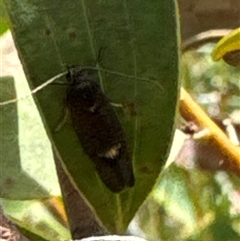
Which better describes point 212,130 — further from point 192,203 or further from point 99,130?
point 99,130

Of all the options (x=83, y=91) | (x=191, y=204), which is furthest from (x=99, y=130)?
(x=191, y=204)

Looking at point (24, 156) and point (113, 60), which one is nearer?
point (113, 60)

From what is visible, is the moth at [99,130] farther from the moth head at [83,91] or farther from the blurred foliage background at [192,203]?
the blurred foliage background at [192,203]

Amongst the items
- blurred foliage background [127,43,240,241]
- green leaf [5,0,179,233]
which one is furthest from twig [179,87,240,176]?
green leaf [5,0,179,233]

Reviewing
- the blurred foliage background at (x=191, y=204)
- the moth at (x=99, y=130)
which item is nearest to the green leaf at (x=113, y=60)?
the moth at (x=99, y=130)

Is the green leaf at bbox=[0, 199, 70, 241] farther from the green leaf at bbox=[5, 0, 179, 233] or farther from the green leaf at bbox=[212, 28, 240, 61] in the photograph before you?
the green leaf at bbox=[212, 28, 240, 61]

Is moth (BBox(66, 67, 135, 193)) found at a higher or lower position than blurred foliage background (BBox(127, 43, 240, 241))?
higher
